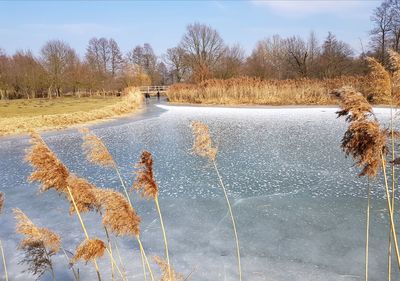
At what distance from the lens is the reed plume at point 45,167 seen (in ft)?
6.18

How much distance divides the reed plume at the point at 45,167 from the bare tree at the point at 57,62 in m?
35.4

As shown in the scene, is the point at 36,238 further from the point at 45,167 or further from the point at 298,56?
the point at 298,56

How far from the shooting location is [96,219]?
14.5 ft

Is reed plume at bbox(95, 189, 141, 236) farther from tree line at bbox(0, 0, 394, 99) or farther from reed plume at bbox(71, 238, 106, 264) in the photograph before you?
tree line at bbox(0, 0, 394, 99)

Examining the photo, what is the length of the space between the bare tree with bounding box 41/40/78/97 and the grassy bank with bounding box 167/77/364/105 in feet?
54.3

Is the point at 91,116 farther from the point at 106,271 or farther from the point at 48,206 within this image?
the point at 106,271

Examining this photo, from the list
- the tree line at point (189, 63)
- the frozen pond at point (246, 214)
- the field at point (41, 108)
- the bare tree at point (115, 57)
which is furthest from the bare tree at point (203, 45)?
the frozen pond at point (246, 214)

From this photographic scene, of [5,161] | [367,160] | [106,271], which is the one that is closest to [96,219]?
[106,271]

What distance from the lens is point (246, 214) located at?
14.0 ft

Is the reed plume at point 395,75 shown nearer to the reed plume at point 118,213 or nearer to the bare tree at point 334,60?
the reed plume at point 118,213

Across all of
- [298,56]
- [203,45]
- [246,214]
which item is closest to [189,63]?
[203,45]

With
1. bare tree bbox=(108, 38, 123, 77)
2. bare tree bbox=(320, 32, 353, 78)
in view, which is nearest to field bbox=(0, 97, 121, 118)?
bare tree bbox=(320, 32, 353, 78)

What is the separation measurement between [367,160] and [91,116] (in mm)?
16060

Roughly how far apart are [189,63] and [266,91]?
29521 mm
